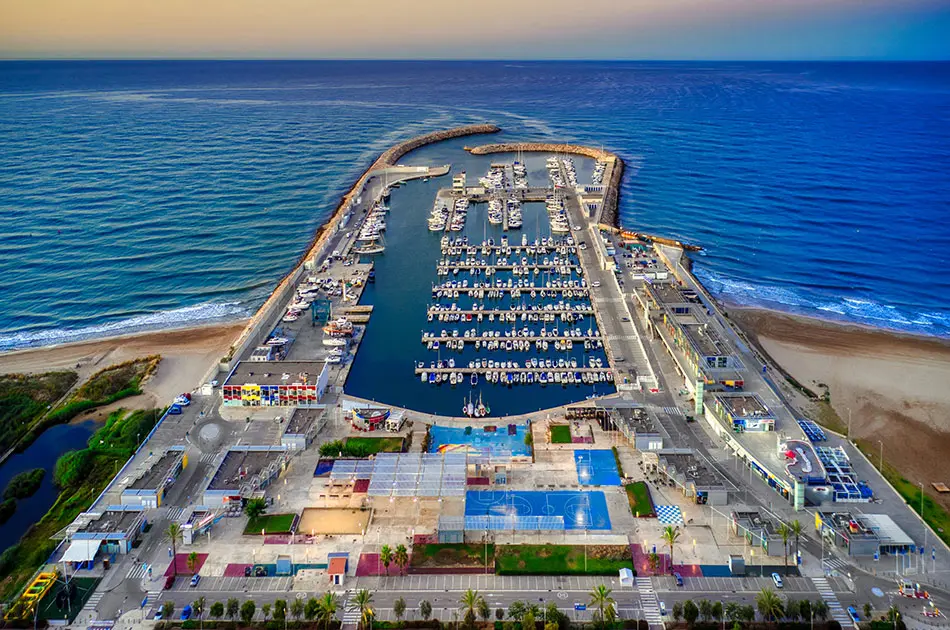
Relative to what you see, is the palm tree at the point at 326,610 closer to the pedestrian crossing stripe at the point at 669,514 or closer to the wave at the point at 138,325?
the pedestrian crossing stripe at the point at 669,514

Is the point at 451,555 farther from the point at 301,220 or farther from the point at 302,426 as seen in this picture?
the point at 301,220

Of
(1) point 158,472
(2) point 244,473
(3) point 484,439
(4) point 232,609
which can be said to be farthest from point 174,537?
(3) point 484,439

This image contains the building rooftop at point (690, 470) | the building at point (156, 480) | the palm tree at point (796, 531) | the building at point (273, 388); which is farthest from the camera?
the building at point (273, 388)

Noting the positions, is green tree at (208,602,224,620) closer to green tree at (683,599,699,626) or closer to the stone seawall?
green tree at (683,599,699,626)

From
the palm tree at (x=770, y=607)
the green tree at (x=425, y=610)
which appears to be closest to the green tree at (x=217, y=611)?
the green tree at (x=425, y=610)

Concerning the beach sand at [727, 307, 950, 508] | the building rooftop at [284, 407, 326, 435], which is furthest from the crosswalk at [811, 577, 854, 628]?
the building rooftop at [284, 407, 326, 435]

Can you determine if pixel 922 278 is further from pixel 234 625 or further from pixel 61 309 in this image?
pixel 61 309

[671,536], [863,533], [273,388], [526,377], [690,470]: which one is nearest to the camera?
[671,536]
